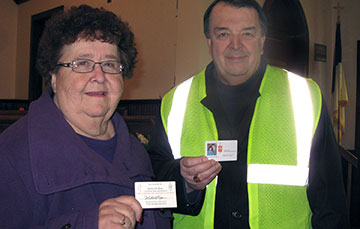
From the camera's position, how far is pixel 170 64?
18.5ft

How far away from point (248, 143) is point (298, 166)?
0.27m

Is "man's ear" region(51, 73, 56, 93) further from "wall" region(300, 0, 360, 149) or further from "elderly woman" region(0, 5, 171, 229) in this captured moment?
"wall" region(300, 0, 360, 149)

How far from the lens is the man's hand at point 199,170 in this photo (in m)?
1.65

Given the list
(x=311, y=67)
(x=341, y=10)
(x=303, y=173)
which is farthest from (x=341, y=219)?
(x=341, y=10)

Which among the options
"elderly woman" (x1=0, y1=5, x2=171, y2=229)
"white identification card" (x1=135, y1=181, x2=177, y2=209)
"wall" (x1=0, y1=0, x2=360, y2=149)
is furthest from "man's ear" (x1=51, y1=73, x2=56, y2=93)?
"wall" (x1=0, y1=0, x2=360, y2=149)

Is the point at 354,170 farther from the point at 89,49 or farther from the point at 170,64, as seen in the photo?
the point at 89,49

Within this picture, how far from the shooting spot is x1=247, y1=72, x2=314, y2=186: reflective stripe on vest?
174cm

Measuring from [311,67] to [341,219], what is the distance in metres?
5.53

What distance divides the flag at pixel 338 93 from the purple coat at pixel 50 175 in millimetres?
5915

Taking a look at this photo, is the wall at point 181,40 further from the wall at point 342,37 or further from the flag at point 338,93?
the flag at point 338,93

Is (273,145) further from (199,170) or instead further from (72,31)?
(72,31)

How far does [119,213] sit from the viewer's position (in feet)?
3.91

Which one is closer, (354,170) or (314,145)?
(314,145)

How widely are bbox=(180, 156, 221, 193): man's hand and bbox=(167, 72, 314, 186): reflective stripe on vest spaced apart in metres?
0.21
